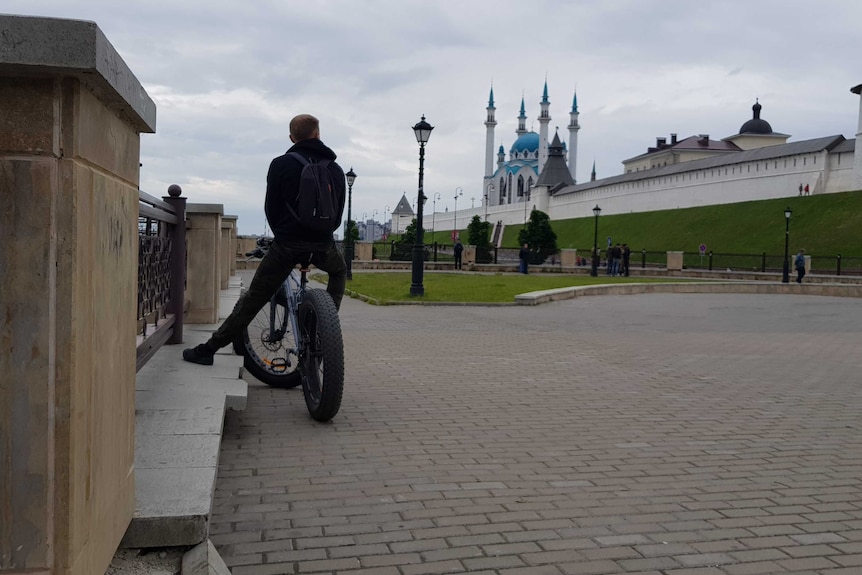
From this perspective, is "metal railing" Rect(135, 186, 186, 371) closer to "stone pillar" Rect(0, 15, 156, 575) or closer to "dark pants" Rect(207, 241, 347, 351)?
"dark pants" Rect(207, 241, 347, 351)

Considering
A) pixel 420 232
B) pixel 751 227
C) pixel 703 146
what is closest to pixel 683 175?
pixel 751 227

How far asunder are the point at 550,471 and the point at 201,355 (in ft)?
9.21

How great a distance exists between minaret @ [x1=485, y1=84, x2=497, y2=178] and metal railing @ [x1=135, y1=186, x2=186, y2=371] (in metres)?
166

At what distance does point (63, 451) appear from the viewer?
2098 mm

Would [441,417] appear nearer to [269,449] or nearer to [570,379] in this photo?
[269,449]

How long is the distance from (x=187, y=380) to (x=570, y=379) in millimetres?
3910

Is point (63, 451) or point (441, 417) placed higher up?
point (63, 451)

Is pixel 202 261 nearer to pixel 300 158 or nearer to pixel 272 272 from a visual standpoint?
pixel 272 272

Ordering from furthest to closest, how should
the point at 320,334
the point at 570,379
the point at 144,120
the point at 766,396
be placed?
the point at 570,379
the point at 766,396
the point at 320,334
the point at 144,120

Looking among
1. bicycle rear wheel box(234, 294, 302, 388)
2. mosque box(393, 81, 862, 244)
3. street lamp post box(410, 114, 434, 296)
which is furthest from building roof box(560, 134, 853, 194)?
bicycle rear wheel box(234, 294, 302, 388)

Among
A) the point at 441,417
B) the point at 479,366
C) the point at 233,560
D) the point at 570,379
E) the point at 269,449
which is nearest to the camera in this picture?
the point at 233,560

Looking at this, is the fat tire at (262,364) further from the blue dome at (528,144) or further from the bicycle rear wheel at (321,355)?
the blue dome at (528,144)

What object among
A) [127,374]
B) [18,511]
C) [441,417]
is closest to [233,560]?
[127,374]

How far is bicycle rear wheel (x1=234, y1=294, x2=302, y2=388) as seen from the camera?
20.8 feet
